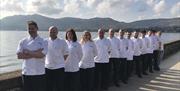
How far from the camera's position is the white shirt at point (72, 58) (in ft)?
26.9

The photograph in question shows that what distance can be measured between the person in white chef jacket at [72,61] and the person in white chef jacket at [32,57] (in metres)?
1.42

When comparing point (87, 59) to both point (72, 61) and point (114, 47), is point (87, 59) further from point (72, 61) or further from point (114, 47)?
point (114, 47)

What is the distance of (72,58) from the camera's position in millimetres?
8219

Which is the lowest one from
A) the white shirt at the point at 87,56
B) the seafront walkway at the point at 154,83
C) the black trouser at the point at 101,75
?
the seafront walkway at the point at 154,83

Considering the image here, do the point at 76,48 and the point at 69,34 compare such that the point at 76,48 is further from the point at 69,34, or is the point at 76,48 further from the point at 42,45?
the point at 42,45

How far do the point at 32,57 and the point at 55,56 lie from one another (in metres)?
1.07

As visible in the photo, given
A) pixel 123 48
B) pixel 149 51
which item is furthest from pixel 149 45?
pixel 123 48

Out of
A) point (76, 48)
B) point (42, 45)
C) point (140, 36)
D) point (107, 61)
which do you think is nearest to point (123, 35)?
point (107, 61)

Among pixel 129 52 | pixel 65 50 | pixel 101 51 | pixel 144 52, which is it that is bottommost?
pixel 144 52

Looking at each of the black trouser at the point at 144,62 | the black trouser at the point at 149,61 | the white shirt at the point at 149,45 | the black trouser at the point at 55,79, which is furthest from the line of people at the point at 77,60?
the black trouser at the point at 149,61

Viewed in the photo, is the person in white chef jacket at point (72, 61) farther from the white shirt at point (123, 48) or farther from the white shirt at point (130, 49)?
the white shirt at point (130, 49)

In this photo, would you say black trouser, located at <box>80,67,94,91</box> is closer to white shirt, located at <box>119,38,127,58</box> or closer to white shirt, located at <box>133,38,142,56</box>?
white shirt, located at <box>119,38,127,58</box>

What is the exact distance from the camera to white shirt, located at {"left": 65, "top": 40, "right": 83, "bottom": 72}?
8.20 m

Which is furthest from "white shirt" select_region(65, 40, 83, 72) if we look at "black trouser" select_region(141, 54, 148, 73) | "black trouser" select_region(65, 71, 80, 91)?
"black trouser" select_region(141, 54, 148, 73)
